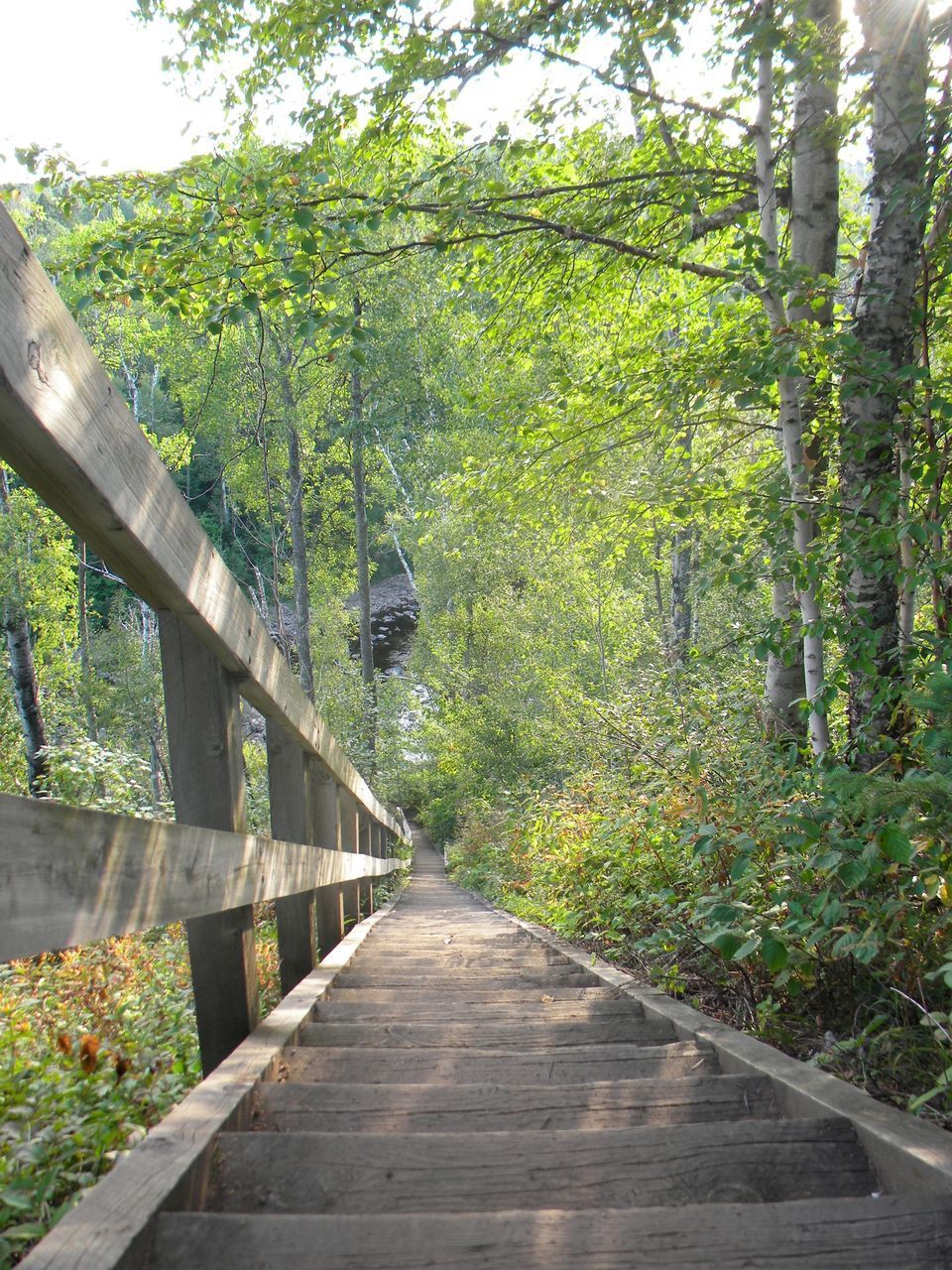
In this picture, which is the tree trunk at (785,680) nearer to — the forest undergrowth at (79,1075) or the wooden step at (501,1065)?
the wooden step at (501,1065)

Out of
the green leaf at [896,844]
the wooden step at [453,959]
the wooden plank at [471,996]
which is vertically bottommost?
the wooden step at [453,959]

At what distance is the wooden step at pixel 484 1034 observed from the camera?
3.00 meters

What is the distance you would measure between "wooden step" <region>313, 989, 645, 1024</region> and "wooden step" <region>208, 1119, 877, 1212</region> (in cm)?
142

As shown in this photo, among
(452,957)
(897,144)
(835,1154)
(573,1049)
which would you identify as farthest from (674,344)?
(835,1154)

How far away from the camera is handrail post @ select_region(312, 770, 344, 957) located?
488 cm

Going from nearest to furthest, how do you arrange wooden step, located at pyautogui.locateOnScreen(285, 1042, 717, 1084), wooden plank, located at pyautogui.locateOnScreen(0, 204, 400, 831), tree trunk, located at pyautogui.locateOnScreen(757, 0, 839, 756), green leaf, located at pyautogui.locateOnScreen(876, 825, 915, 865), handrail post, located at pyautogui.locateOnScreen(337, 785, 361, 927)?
1. wooden plank, located at pyautogui.locateOnScreen(0, 204, 400, 831)
2. green leaf, located at pyautogui.locateOnScreen(876, 825, 915, 865)
3. wooden step, located at pyautogui.locateOnScreen(285, 1042, 717, 1084)
4. tree trunk, located at pyautogui.locateOnScreen(757, 0, 839, 756)
5. handrail post, located at pyautogui.locateOnScreen(337, 785, 361, 927)

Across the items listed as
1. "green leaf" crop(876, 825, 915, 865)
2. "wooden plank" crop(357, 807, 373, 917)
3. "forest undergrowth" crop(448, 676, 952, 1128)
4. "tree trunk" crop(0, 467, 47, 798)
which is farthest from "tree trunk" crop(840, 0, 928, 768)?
"tree trunk" crop(0, 467, 47, 798)

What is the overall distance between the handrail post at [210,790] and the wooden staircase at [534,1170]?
0.23 m

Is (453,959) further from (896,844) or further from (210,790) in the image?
(896,844)

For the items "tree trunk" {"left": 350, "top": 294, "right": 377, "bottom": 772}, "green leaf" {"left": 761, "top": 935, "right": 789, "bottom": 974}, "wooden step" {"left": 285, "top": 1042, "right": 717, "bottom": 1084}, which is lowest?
"wooden step" {"left": 285, "top": 1042, "right": 717, "bottom": 1084}

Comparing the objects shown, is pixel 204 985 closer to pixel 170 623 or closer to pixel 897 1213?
pixel 170 623

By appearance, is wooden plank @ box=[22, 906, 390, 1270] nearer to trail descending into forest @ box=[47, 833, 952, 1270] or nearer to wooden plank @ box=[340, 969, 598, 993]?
trail descending into forest @ box=[47, 833, 952, 1270]

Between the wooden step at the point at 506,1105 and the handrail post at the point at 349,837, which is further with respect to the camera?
the handrail post at the point at 349,837

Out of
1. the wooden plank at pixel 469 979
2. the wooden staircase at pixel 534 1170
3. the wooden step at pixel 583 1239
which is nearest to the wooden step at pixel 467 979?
the wooden plank at pixel 469 979
